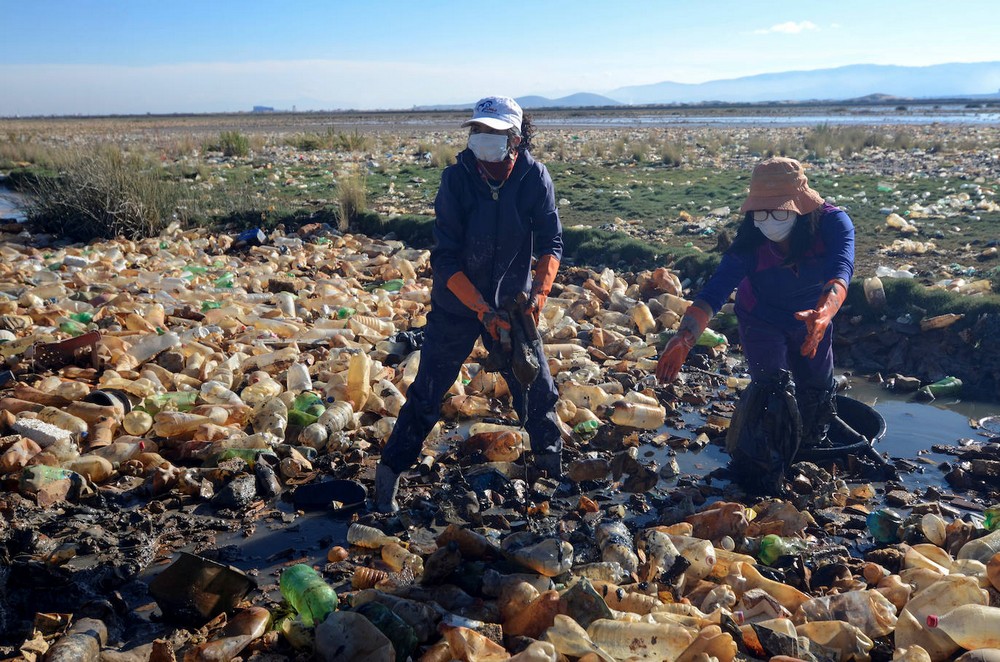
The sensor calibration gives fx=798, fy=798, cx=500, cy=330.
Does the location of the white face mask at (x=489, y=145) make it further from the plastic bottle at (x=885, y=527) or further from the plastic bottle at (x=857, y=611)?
the plastic bottle at (x=885, y=527)

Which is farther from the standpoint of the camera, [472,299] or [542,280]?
[542,280]

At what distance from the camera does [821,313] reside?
12.4 ft

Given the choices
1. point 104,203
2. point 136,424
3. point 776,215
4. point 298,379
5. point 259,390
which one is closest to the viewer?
point 776,215

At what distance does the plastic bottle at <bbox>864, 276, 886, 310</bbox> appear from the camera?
666 cm

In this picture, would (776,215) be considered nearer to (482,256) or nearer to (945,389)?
(482,256)

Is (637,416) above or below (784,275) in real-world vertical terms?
below

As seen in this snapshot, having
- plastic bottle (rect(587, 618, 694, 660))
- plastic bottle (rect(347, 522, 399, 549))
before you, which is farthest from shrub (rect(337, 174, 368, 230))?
plastic bottle (rect(587, 618, 694, 660))

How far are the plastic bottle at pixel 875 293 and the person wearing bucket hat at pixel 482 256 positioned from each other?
3.96 m

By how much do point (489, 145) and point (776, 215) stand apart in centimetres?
154

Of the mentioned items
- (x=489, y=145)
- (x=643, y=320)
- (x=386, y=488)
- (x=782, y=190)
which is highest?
(x=489, y=145)

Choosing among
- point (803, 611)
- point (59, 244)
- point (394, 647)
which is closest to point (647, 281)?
point (803, 611)

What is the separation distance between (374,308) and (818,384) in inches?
163

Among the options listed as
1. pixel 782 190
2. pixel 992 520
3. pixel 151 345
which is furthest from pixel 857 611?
pixel 151 345

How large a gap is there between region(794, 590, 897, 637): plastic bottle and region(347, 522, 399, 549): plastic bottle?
1721mm
